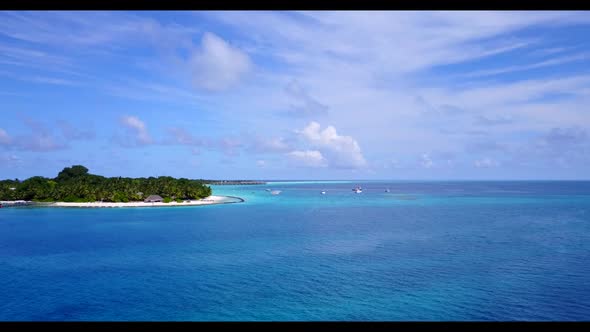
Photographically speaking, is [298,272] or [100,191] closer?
[298,272]

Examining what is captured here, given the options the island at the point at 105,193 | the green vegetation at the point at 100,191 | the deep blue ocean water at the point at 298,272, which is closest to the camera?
the deep blue ocean water at the point at 298,272

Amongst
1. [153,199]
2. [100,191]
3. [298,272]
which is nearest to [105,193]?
[100,191]

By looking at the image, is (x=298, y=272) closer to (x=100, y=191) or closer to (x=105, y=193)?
(x=105, y=193)

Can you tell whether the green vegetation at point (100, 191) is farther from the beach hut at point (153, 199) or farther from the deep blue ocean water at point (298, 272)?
the deep blue ocean water at point (298, 272)

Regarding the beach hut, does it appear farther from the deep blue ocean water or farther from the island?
the deep blue ocean water

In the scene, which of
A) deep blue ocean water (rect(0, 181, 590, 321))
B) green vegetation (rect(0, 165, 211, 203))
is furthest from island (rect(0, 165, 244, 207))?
deep blue ocean water (rect(0, 181, 590, 321))

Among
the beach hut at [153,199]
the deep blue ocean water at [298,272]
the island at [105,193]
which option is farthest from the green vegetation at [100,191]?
the deep blue ocean water at [298,272]
